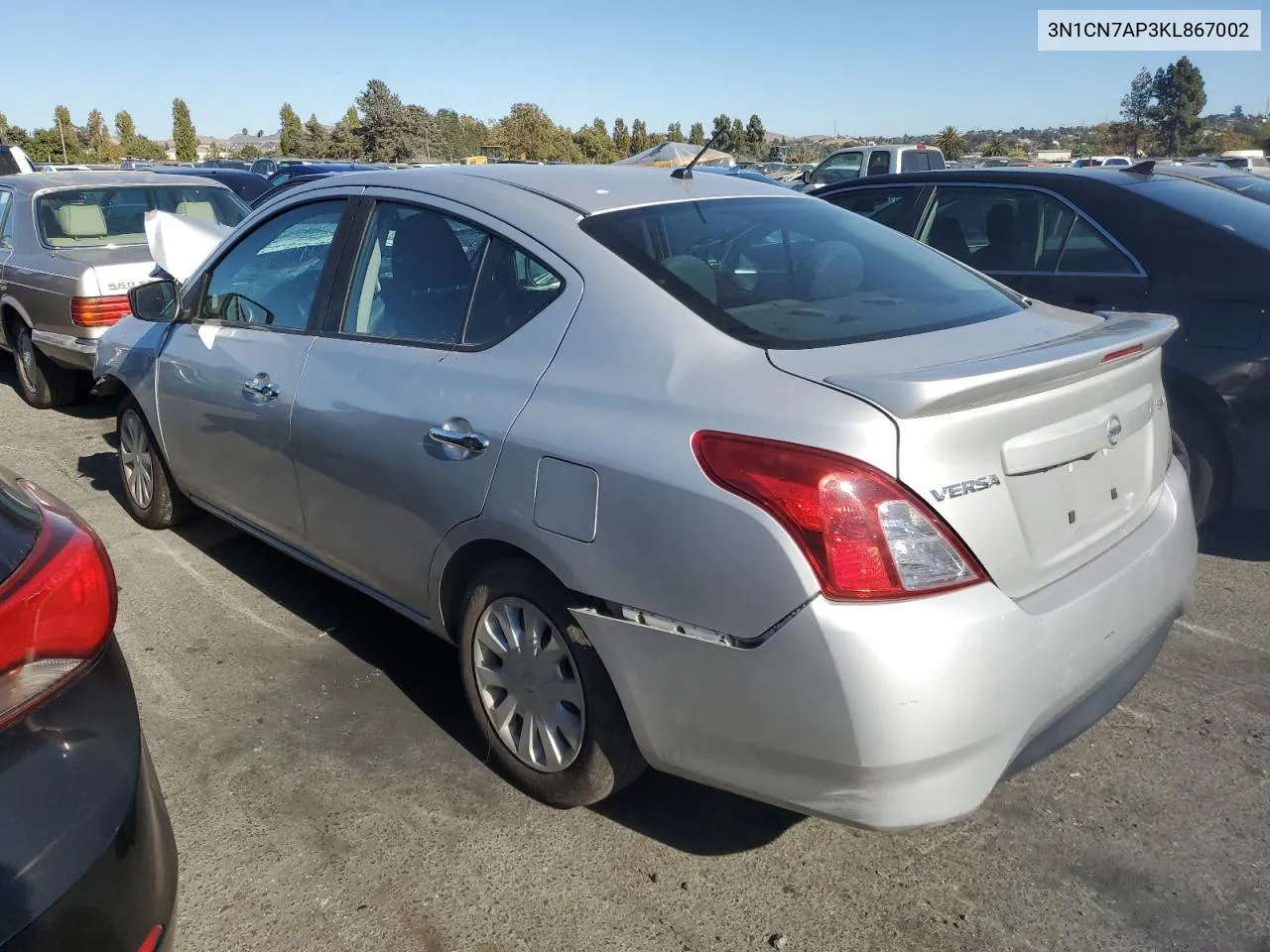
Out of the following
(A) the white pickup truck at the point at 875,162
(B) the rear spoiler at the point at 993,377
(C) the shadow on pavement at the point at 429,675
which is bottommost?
(C) the shadow on pavement at the point at 429,675

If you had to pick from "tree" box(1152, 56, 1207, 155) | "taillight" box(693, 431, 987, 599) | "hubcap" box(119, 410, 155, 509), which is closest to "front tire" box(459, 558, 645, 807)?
"taillight" box(693, 431, 987, 599)

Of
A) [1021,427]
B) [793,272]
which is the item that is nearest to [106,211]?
[793,272]

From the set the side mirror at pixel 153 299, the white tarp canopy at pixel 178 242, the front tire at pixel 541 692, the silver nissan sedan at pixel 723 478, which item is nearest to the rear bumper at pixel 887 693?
the silver nissan sedan at pixel 723 478

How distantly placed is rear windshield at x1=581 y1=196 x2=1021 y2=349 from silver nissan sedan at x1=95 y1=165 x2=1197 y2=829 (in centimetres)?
Answer: 1

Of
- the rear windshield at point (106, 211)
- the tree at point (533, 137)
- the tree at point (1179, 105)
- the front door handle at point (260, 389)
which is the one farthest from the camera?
the tree at point (533, 137)

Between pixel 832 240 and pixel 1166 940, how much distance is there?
207 cm

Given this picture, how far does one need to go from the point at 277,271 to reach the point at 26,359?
4.98 m

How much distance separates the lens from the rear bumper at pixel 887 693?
2.05m

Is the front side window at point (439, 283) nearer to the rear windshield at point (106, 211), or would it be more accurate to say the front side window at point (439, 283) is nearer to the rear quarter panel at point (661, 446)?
the rear quarter panel at point (661, 446)

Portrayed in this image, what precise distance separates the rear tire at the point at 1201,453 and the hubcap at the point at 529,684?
3030 millimetres

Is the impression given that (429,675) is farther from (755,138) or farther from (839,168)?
(755,138)

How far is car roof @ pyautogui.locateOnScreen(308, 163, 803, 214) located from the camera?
309 centimetres

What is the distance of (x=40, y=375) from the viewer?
25.1ft

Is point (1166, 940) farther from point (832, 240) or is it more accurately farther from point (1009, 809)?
point (832, 240)
